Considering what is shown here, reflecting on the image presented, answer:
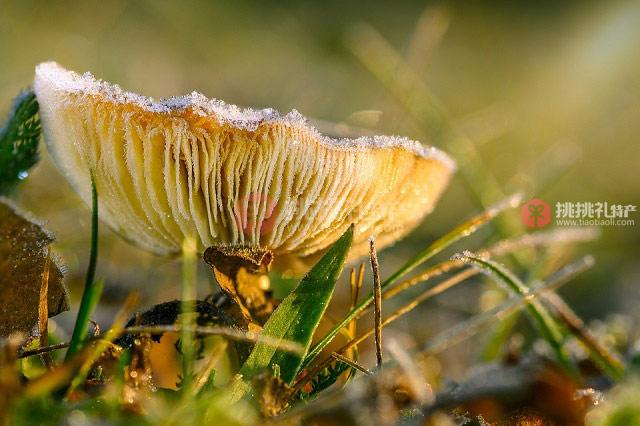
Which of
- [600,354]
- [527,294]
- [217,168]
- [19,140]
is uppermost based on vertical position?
[19,140]

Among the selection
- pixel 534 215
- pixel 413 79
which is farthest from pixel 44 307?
pixel 534 215

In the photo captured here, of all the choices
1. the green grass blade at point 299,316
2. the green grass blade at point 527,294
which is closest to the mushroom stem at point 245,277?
the green grass blade at point 299,316

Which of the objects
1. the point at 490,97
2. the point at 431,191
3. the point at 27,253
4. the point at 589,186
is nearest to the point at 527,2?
the point at 490,97

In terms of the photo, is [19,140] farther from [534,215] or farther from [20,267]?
[534,215]

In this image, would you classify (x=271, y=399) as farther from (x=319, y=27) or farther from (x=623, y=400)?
(x=319, y=27)

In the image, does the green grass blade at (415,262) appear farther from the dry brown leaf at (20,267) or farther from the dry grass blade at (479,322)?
the dry brown leaf at (20,267)

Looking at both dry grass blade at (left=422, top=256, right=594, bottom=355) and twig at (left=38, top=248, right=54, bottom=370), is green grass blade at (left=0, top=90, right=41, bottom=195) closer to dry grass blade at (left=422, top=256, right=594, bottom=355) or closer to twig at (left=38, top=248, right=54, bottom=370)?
twig at (left=38, top=248, right=54, bottom=370)
